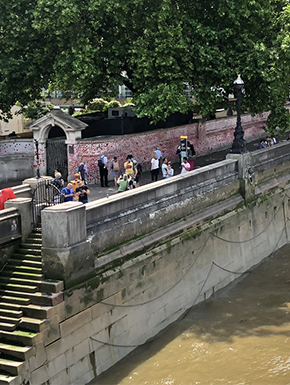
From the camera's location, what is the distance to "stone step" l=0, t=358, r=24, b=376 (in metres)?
13.6

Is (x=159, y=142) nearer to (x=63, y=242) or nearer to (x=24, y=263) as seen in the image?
(x=24, y=263)

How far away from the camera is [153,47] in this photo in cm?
2680

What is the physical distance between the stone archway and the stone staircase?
36.1ft

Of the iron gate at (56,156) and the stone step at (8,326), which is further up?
the iron gate at (56,156)

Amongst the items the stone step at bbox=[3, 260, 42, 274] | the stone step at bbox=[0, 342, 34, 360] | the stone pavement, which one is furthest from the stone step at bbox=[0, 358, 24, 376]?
the stone pavement

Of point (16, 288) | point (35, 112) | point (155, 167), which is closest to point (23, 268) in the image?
point (16, 288)

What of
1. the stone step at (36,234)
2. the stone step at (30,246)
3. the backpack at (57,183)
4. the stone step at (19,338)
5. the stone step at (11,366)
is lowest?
the stone step at (11,366)

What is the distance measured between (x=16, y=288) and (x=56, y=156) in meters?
12.7

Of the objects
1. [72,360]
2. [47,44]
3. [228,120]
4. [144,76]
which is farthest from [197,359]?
[228,120]

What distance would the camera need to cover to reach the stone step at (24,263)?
51.2ft

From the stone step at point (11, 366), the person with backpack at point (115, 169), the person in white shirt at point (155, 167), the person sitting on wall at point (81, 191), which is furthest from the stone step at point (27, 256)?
the person in white shirt at point (155, 167)

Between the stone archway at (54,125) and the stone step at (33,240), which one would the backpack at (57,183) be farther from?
the stone archway at (54,125)

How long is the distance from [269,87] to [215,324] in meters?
11.2

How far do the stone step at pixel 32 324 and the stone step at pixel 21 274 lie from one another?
114 centimetres
